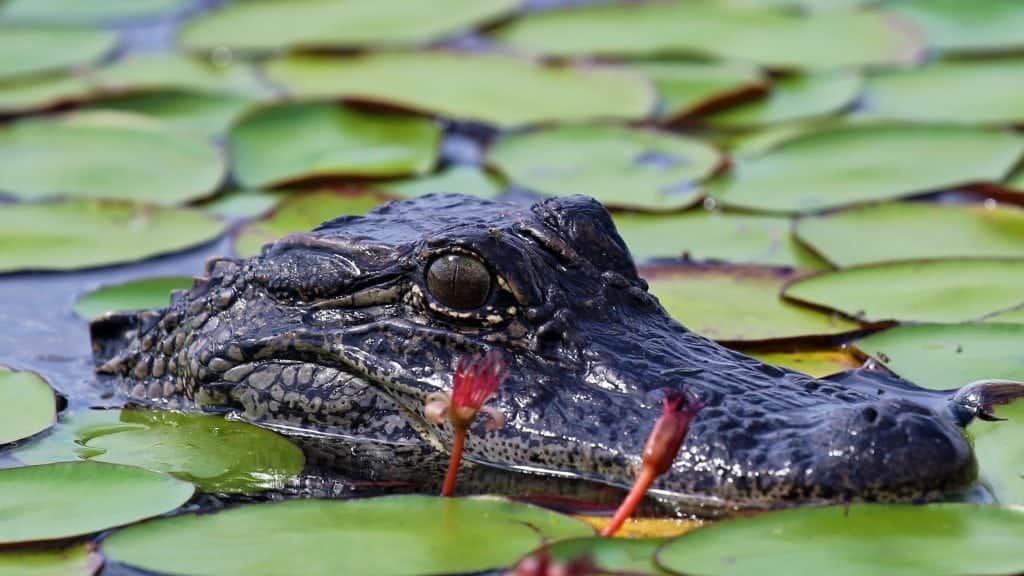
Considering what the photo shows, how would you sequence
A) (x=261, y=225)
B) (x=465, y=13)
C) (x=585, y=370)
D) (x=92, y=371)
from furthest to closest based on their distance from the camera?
(x=465, y=13)
(x=261, y=225)
(x=92, y=371)
(x=585, y=370)

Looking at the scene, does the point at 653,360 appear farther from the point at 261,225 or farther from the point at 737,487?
the point at 261,225

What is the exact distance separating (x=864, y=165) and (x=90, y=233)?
9.48 feet

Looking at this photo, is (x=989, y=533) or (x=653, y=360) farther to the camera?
(x=653, y=360)

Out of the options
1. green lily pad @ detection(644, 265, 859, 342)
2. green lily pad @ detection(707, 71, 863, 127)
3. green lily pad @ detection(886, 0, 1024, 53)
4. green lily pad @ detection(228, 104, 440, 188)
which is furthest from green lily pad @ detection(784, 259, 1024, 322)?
green lily pad @ detection(886, 0, 1024, 53)

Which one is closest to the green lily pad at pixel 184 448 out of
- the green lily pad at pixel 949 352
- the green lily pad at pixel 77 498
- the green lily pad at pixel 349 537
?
the green lily pad at pixel 77 498

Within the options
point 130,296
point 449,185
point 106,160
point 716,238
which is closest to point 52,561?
point 130,296

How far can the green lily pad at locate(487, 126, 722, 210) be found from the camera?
20.7 feet

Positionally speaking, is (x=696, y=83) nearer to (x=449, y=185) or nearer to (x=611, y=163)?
(x=611, y=163)

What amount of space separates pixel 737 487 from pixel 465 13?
5216mm

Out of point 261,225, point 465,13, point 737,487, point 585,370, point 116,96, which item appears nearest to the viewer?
point 737,487

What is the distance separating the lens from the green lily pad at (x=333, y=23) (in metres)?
8.29

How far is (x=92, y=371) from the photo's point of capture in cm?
505

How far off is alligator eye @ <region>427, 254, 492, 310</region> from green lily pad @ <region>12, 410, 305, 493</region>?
0.58 meters

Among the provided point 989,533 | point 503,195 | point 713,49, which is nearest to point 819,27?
point 713,49
